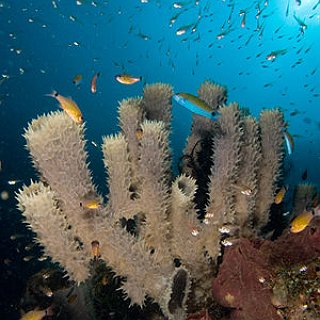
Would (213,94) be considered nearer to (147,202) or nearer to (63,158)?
(147,202)

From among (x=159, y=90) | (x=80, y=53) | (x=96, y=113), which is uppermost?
(x=80, y=53)

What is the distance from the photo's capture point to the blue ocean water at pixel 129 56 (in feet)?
140

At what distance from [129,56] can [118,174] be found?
76.3 m

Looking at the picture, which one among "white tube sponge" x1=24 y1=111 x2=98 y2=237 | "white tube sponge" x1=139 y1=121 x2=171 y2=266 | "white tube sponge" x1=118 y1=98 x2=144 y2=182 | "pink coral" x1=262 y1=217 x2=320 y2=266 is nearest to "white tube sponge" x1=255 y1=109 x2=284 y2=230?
"pink coral" x1=262 y1=217 x2=320 y2=266

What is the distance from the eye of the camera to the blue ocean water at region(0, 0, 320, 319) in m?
42.7

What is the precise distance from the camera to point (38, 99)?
222 feet

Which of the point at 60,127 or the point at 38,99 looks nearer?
the point at 60,127

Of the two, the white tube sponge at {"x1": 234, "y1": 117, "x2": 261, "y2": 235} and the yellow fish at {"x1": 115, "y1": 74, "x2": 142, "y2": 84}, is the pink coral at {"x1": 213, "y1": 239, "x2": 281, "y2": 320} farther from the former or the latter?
the yellow fish at {"x1": 115, "y1": 74, "x2": 142, "y2": 84}

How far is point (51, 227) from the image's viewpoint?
3.16m

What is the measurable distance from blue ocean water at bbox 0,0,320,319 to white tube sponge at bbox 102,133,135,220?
18884mm

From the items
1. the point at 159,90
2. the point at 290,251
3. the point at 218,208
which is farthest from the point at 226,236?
the point at 159,90

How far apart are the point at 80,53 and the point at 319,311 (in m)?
76.8

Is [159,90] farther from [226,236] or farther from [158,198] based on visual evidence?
[226,236]

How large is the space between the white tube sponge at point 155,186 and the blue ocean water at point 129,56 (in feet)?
62.2
